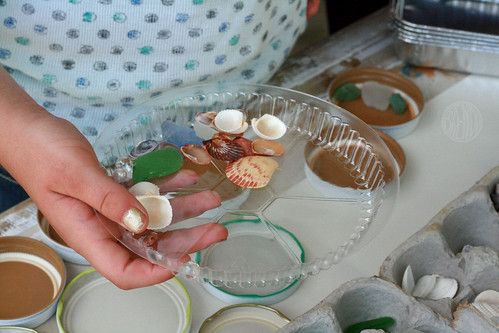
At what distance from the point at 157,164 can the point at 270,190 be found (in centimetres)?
10

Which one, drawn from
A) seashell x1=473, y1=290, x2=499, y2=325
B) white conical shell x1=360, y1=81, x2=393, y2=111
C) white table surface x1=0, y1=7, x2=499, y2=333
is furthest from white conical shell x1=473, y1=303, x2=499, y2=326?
white conical shell x1=360, y1=81, x2=393, y2=111

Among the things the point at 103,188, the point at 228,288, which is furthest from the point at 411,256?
the point at 103,188

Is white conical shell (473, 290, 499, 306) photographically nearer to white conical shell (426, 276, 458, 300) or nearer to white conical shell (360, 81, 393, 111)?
white conical shell (426, 276, 458, 300)

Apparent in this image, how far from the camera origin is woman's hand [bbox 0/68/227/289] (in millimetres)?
543

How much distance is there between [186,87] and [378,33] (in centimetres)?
35

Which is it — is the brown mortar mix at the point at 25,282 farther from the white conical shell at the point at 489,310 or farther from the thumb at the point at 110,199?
the white conical shell at the point at 489,310

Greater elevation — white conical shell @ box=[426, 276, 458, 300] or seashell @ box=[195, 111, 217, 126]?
seashell @ box=[195, 111, 217, 126]

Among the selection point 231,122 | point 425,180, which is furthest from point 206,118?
point 425,180

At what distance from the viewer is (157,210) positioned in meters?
0.59

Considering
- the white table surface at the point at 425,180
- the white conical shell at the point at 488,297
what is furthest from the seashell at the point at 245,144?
the white conical shell at the point at 488,297

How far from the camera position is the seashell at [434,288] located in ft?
2.01

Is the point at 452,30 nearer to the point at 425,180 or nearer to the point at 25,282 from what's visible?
the point at 425,180

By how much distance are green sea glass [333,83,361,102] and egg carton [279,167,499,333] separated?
228 millimetres

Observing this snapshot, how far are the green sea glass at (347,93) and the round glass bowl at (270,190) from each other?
15 cm
